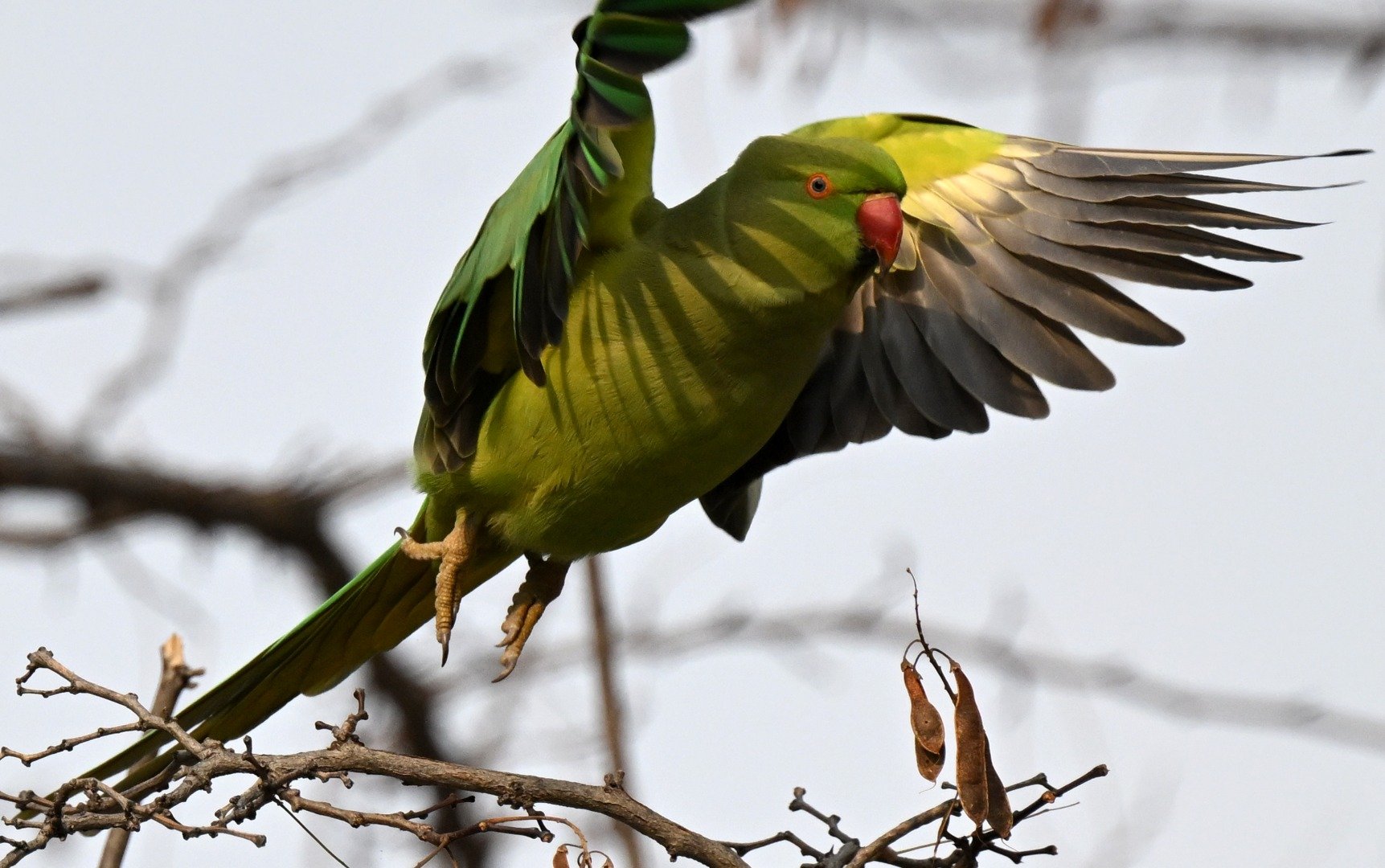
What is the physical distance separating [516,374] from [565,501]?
0.32m

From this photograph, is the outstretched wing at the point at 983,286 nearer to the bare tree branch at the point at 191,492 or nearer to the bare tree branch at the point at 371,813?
the bare tree branch at the point at 371,813

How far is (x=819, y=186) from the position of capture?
313cm

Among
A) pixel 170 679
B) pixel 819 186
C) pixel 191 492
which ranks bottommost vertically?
pixel 170 679

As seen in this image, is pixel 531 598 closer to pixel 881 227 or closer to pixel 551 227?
pixel 551 227

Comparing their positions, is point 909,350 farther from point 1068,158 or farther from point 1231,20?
point 1231,20

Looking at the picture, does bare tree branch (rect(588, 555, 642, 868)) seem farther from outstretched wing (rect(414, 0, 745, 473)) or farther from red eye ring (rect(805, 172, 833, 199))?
red eye ring (rect(805, 172, 833, 199))

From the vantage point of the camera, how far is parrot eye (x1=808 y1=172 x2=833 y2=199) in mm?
3121

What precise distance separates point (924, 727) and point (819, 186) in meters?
1.34

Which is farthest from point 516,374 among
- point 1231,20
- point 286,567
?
point 1231,20

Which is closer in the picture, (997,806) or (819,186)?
(997,806)

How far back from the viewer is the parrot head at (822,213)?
3084 millimetres

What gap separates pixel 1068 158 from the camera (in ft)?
11.8

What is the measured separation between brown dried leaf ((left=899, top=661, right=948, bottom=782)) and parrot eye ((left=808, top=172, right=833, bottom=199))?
4.07ft

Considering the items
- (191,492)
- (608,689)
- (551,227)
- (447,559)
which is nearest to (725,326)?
(551,227)
